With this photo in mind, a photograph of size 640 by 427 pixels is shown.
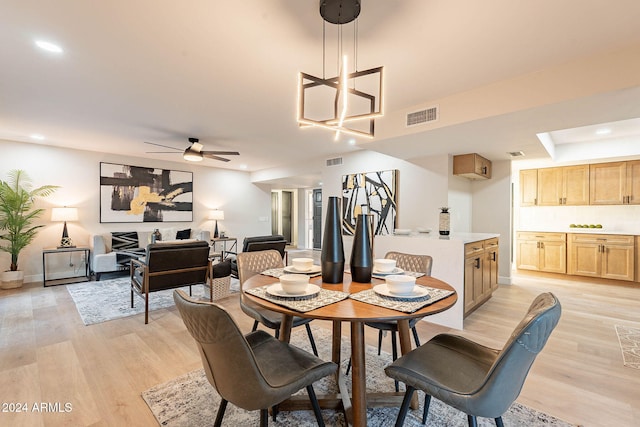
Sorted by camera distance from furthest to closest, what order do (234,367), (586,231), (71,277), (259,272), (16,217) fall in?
(71,277) → (586,231) → (16,217) → (259,272) → (234,367)

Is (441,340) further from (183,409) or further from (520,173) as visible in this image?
(520,173)

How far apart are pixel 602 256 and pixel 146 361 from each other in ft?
22.6

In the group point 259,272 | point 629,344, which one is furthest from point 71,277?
point 629,344

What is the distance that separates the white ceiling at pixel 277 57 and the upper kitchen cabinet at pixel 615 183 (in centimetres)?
260

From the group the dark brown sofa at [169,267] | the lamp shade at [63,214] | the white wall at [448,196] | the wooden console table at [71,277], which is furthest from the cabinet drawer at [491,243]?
the lamp shade at [63,214]

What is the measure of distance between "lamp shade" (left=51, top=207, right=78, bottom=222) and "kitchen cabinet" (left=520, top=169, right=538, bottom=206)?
871 centimetres

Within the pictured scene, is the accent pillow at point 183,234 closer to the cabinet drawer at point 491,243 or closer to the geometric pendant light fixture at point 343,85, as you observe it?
the geometric pendant light fixture at point 343,85

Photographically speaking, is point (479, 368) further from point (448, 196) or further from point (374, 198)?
point (374, 198)

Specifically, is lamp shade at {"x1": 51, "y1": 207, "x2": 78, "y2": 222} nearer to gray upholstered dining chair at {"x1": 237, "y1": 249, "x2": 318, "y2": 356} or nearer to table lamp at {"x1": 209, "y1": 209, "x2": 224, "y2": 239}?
table lamp at {"x1": 209, "y1": 209, "x2": 224, "y2": 239}

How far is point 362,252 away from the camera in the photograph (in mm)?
1721

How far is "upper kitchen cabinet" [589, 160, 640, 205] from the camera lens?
15.8 feet

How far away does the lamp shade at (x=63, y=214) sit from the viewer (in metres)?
5.00

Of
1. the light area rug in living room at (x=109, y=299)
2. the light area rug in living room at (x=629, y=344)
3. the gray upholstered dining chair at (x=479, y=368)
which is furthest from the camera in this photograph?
the light area rug in living room at (x=109, y=299)

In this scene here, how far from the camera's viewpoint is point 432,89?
9.15 ft
